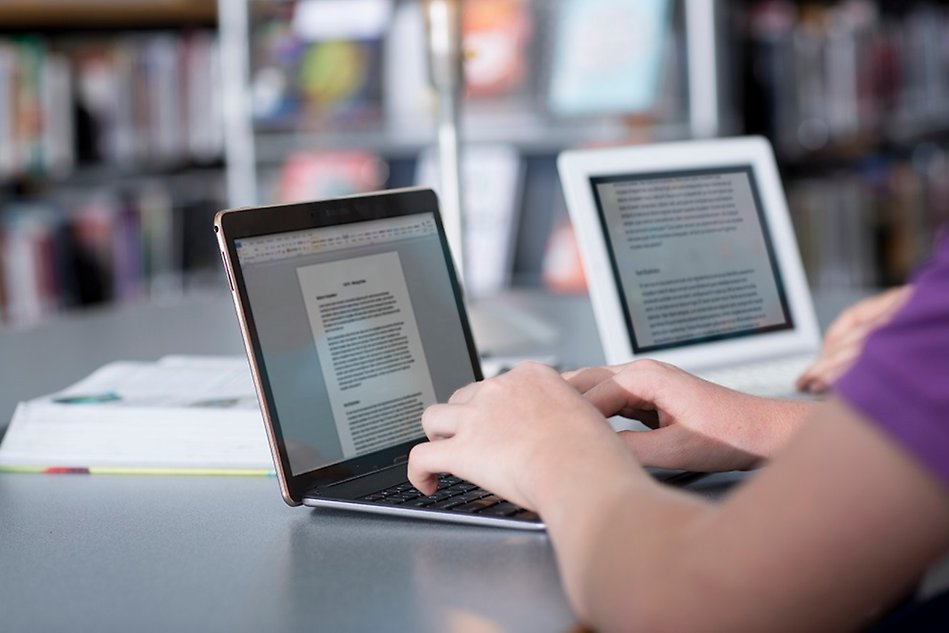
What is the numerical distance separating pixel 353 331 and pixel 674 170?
484 millimetres

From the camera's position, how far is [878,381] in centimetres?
58

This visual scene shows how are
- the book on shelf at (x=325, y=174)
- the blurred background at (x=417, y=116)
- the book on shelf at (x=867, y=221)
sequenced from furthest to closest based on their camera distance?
the book on shelf at (x=867, y=221) → the book on shelf at (x=325, y=174) → the blurred background at (x=417, y=116)

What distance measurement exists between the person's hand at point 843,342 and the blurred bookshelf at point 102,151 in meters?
2.27

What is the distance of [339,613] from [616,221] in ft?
2.09

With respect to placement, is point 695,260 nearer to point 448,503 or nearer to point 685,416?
point 685,416

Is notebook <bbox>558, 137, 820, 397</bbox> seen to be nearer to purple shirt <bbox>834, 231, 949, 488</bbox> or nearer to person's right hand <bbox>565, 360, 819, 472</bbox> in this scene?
person's right hand <bbox>565, 360, 819, 472</bbox>

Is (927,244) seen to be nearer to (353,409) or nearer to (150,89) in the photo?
(150,89)

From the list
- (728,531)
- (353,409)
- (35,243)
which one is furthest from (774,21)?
(728,531)

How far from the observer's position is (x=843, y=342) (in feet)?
4.12

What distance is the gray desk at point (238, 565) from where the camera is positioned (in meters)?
0.69

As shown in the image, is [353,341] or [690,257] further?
[690,257]

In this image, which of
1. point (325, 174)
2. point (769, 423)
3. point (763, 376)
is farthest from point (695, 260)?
point (325, 174)

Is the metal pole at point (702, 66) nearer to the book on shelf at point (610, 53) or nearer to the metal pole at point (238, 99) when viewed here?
the book on shelf at point (610, 53)

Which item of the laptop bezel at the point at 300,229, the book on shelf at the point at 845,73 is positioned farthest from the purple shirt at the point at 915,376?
the book on shelf at the point at 845,73
